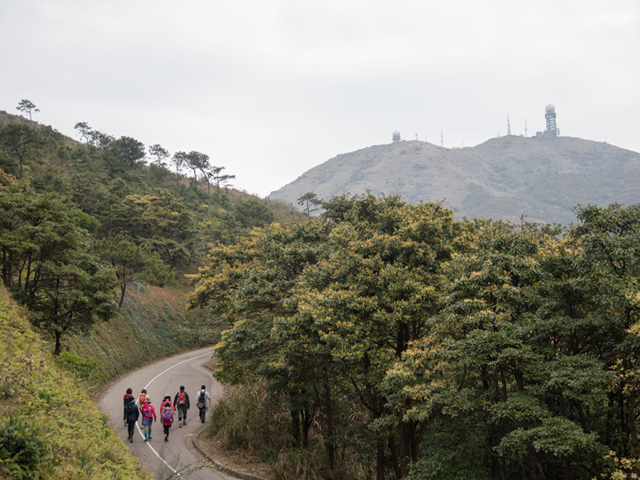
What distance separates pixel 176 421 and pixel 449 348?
1149cm

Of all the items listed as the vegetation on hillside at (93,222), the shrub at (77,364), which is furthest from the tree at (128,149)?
the shrub at (77,364)

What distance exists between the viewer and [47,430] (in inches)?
207

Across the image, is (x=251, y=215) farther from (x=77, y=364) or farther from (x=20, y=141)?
(x=77, y=364)

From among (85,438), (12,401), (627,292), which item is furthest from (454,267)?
(12,401)

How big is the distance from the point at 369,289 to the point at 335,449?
6.57 m

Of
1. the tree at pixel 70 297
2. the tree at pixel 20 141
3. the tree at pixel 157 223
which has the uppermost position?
the tree at pixel 20 141

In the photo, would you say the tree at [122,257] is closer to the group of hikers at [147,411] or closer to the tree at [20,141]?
the group of hikers at [147,411]

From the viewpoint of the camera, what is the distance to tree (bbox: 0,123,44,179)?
35.8 metres

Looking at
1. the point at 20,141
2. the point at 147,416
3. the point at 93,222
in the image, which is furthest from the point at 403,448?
the point at 20,141

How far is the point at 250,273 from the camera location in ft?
48.4

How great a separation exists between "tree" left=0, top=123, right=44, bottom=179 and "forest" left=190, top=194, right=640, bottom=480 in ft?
109

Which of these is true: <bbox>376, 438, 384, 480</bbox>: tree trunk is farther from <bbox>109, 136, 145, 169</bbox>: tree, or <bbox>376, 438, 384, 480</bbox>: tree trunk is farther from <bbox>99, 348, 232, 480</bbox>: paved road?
<bbox>109, 136, 145, 169</bbox>: tree

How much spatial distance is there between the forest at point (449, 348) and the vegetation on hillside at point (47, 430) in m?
4.86

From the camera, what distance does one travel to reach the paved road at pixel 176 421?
36.4 ft
